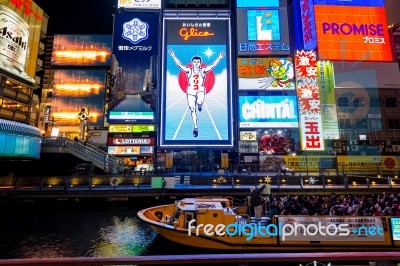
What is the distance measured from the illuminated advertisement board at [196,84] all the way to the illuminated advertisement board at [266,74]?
2.66 m

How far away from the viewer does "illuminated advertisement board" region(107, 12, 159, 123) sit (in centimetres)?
4725

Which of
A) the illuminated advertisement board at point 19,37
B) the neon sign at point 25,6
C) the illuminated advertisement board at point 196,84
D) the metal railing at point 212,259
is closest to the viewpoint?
the metal railing at point 212,259

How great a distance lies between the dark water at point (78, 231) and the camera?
1217 cm

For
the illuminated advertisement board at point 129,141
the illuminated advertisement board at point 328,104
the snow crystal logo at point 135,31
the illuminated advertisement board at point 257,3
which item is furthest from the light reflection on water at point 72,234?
the illuminated advertisement board at point 257,3

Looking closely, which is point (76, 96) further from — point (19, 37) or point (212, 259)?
point (212, 259)

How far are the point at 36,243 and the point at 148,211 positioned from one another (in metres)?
5.78

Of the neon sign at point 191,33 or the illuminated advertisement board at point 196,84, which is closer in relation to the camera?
the illuminated advertisement board at point 196,84

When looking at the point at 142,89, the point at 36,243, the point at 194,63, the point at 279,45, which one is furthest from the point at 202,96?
the point at 36,243

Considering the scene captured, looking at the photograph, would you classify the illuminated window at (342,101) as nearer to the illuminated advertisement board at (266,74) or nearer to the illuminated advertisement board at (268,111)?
the illuminated advertisement board at (266,74)

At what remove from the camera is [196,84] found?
150 feet

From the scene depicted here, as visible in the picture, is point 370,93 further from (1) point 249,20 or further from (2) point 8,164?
(2) point 8,164

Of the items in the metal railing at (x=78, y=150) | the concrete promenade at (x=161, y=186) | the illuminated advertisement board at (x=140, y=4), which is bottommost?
the concrete promenade at (x=161, y=186)

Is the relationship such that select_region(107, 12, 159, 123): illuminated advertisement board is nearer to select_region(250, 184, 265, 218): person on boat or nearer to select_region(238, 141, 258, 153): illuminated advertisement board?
select_region(238, 141, 258, 153): illuminated advertisement board

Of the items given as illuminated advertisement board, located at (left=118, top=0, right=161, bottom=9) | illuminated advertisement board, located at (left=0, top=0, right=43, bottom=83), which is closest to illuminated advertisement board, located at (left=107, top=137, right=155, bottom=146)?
illuminated advertisement board, located at (left=0, top=0, right=43, bottom=83)
